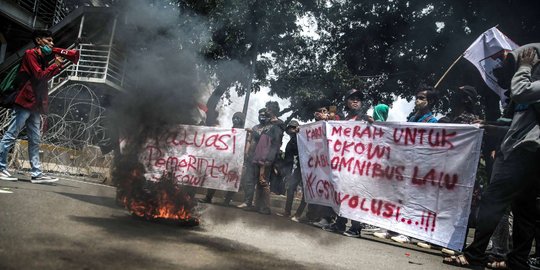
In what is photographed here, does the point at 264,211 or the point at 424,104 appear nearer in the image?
the point at 424,104

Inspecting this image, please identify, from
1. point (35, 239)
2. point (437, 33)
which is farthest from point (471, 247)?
point (437, 33)

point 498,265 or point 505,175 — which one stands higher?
point 505,175

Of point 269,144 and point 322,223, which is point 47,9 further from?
point 322,223

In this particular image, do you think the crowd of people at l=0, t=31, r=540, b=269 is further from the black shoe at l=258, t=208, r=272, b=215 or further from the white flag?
the white flag

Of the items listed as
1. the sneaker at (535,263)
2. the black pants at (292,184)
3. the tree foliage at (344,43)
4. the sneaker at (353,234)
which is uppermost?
the tree foliage at (344,43)

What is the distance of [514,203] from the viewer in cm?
357

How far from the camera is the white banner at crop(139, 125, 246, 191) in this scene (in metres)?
7.26

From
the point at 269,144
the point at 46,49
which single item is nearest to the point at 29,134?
the point at 46,49

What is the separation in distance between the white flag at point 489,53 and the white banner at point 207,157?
400cm

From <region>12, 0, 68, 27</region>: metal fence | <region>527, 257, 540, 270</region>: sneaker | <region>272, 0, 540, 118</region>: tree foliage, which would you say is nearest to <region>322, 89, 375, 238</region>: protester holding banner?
<region>527, 257, 540, 270</region>: sneaker

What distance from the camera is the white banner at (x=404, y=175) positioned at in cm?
452

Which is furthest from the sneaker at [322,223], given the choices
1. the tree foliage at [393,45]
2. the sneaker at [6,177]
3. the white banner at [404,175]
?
the tree foliage at [393,45]

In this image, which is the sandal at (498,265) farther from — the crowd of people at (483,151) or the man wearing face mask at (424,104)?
the man wearing face mask at (424,104)

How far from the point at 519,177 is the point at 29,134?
6086 mm
